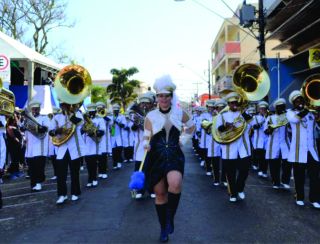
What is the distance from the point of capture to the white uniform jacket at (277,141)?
30.8 ft

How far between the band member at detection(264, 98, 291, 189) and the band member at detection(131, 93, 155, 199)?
9.37 feet

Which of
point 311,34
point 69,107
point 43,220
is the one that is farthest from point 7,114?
point 311,34

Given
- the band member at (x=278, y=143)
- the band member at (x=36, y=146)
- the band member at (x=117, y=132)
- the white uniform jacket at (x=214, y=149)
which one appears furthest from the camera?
the band member at (x=117, y=132)

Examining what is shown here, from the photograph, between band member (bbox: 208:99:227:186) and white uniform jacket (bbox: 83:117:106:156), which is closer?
band member (bbox: 208:99:227:186)

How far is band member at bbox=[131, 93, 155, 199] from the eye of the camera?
28.5 ft

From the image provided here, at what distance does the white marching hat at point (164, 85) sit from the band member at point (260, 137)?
265 inches

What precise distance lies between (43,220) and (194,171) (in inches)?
262

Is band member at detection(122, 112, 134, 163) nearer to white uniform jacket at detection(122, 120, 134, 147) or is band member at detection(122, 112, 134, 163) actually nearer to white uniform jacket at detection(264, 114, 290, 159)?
white uniform jacket at detection(122, 120, 134, 147)

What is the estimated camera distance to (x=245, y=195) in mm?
8625

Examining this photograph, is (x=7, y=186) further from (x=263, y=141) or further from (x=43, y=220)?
(x=263, y=141)

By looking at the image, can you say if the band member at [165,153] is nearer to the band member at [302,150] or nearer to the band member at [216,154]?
the band member at [302,150]

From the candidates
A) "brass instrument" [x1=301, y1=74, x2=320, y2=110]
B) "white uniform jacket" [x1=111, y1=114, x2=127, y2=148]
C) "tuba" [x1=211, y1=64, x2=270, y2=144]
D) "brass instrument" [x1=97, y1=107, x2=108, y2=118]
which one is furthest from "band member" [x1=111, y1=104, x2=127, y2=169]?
"brass instrument" [x1=301, y1=74, x2=320, y2=110]

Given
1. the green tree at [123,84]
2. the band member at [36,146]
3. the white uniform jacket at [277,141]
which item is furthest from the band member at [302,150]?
the green tree at [123,84]

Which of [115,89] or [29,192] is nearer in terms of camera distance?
[29,192]
